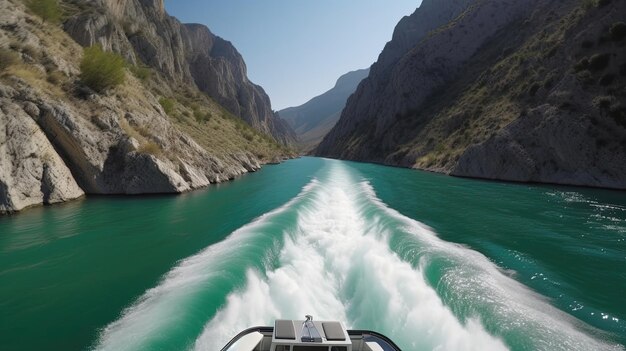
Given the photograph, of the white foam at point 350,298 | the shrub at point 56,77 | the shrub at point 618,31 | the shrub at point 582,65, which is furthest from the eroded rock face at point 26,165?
the shrub at point 618,31

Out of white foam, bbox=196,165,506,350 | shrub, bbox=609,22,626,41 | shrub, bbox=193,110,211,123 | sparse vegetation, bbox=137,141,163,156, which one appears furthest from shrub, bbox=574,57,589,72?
shrub, bbox=193,110,211,123

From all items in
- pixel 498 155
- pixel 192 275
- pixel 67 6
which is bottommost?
pixel 192 275

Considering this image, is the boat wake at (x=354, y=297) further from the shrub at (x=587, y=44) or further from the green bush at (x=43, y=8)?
the shrub at (x=587, y=44)

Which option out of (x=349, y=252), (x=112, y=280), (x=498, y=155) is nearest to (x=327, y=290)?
(x=349, y=252)

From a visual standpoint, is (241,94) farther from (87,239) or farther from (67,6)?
(87,239)

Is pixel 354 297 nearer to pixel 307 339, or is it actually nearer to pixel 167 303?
pixel 307 339

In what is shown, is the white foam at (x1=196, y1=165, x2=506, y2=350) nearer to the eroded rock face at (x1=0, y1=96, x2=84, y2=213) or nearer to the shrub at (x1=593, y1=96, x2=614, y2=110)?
the eroded rock face at (x1=0, y1=96, x2=84, y2=213)
